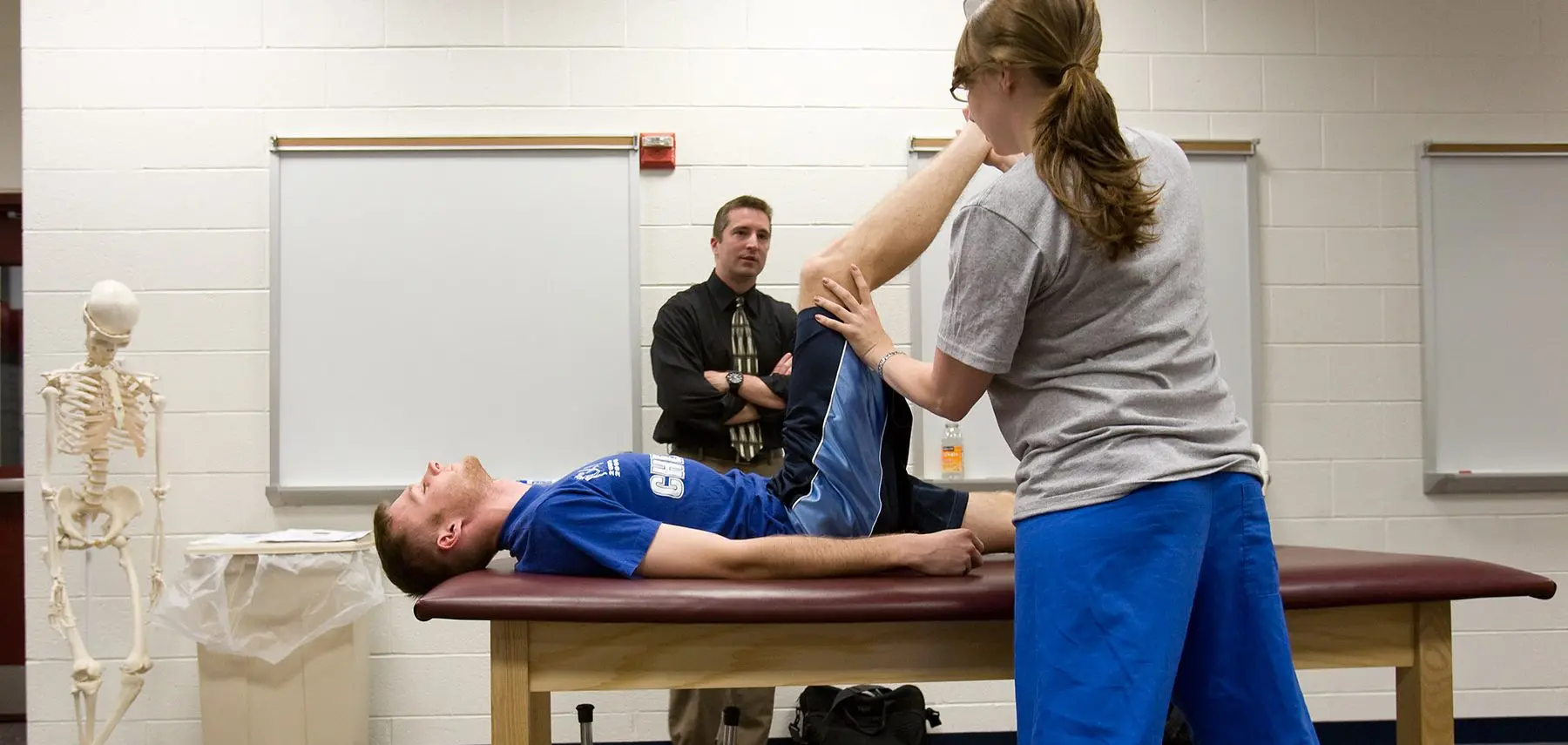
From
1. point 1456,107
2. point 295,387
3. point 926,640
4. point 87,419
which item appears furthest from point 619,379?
point 1456,107

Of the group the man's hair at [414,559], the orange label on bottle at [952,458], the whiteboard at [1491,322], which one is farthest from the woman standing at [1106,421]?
the whiteboard at [1491,322]

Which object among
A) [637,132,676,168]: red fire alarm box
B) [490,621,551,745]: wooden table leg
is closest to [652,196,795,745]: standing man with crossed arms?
[637,132,676,168]: red fire alarm box

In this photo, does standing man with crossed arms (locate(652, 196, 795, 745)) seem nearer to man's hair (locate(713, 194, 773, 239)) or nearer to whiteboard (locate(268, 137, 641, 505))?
man's hair (locate(713, 194, 773, 239))

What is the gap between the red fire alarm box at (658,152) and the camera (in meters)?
3.41

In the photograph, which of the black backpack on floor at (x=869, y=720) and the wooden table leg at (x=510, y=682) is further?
the black backpack on floor at (x=869, y=720)

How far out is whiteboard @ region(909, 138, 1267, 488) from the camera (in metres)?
3.48

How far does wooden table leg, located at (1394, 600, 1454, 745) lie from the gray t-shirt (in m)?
0.61

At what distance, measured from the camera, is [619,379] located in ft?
11.2

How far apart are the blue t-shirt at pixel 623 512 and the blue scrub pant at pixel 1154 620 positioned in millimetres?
686

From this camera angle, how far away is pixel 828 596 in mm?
1546

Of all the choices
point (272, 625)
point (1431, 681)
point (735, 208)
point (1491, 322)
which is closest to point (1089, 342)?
point (1431, 681)

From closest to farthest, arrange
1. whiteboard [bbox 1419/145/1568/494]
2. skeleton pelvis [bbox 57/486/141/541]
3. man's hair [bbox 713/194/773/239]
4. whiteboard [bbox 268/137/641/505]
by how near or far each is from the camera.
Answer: skeleton pelvis [bbox 57/486/141/541], man's hair [bbox 713/194/773/239], whiteboard [bbox 268/137/641/505], whiteboard [bbox 1419/145/1568/494]

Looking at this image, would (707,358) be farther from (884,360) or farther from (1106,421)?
(1106,421)

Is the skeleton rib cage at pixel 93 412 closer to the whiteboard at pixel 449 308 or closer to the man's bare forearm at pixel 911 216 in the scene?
the whiteboard at pixel 449 308
